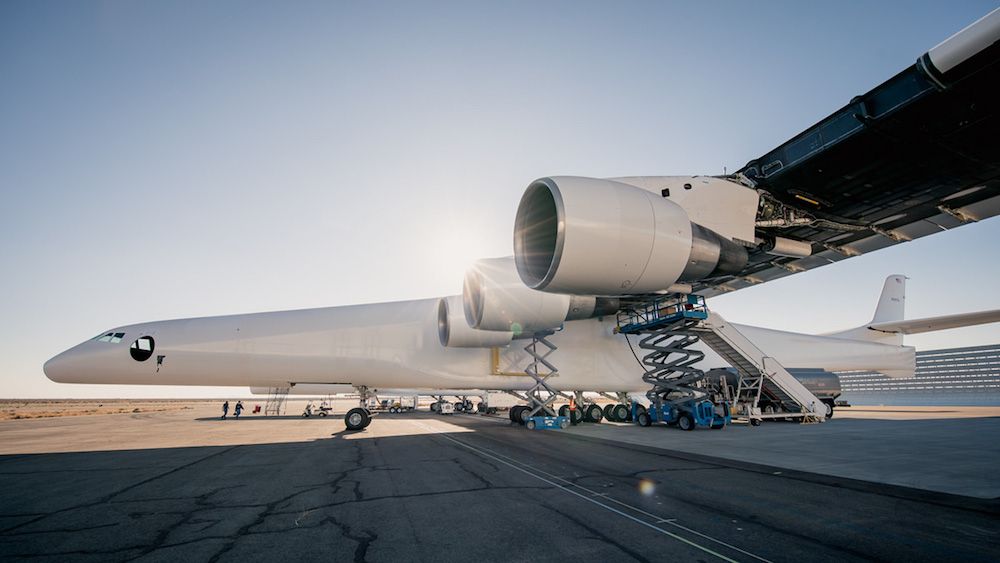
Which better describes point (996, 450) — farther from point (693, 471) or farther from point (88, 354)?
point (88, 354)

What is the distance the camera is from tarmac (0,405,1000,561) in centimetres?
347

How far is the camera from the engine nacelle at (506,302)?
40.6 ft

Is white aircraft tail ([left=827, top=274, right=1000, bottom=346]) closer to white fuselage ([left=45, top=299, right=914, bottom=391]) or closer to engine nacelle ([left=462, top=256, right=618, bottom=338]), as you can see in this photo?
white fuselage ([left=45, top=299, right=914, bottom=391])

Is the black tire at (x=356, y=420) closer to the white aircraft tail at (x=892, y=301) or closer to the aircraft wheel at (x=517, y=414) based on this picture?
the aircraft wheel at (x=517, y=414)

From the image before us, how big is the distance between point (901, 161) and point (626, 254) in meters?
5.81

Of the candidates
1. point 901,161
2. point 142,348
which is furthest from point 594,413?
point 142,348

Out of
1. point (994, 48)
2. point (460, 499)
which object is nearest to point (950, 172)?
point (994, 48)

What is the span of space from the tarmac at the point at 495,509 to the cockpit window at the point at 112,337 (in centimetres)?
461

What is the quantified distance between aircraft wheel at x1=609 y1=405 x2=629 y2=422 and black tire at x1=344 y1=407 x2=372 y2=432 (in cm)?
1091

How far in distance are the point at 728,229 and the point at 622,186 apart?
2963 millimetres

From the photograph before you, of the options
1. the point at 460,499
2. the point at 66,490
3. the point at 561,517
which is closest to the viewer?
the point at 561,517

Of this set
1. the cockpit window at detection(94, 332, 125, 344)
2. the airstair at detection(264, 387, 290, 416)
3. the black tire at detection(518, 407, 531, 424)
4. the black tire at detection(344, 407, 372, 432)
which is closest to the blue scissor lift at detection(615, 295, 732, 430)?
the black tire at detection(518, 407, 531, 424)

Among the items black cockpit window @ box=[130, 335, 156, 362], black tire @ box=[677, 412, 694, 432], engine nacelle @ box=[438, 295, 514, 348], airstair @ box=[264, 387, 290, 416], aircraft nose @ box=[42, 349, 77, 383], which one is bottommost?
airstair @ box=[264, 387, 290, 416]

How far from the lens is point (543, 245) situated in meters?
7.59
